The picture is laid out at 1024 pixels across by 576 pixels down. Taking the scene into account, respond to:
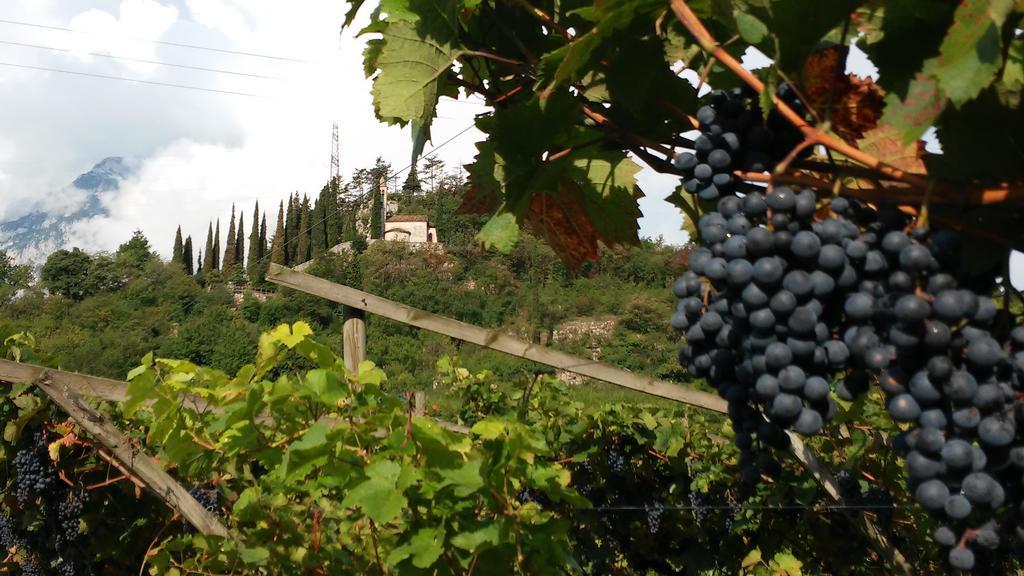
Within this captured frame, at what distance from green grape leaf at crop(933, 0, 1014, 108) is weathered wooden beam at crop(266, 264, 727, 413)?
1.84 m

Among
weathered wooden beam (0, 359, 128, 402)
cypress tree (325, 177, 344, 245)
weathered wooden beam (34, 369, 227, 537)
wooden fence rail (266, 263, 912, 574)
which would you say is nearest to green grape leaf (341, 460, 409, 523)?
wooden fence rail (266, 263, 912, 574)

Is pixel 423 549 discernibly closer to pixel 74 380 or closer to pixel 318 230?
pixel 74 380

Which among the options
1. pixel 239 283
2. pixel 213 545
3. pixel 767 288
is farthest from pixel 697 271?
pixel 239 283

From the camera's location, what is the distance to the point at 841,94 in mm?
850

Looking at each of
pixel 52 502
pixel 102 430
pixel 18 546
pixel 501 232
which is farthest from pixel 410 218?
pixel 501 232

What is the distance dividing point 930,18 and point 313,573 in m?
1.90

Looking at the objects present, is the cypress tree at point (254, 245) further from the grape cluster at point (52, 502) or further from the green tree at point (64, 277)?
the grape cluster at point (52, 502)

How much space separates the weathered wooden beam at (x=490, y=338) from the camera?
265cm

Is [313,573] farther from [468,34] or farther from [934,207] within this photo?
[934,207]

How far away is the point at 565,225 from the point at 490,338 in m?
1.20

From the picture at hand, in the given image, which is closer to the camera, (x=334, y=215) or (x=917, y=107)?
(x=917, y=107)

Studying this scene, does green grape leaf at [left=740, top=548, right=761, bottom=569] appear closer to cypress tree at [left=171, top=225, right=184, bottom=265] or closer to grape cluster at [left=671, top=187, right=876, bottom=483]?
grape cluster at [left=671, top=187, right=876, bottom=483]

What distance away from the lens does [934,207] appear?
73 cm

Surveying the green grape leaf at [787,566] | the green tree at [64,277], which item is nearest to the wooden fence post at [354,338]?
the green grape leaf at [787,566]
